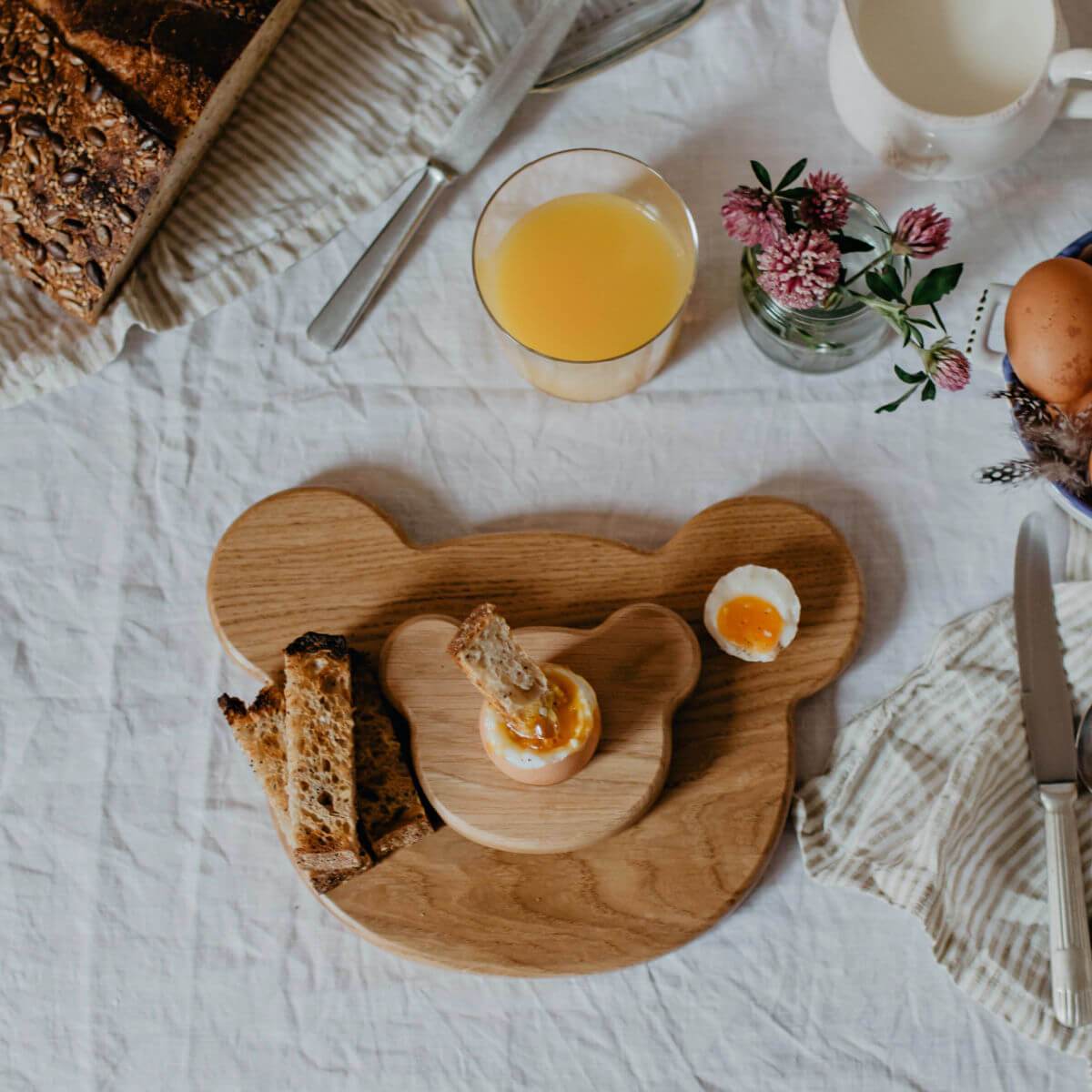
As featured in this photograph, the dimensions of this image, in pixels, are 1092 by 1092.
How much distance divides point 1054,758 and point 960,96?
58cm

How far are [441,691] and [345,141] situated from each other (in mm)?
573

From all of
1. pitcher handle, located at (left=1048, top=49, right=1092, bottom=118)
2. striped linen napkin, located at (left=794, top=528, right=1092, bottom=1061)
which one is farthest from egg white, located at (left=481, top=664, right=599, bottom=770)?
pitcher handle, located at (left=1048, top=49, right=1092, bottom=118)

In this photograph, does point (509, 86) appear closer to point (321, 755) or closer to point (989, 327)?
point (989, 327)

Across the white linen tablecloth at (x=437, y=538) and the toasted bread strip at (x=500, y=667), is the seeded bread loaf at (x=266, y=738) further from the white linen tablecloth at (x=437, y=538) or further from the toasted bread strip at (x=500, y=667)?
the toasted bread strip at (x=500, y=667)

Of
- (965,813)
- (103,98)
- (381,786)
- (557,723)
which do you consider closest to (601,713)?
(557,723)

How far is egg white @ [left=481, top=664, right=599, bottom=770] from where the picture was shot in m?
0.89

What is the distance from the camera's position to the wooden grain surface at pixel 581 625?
97 centimetres

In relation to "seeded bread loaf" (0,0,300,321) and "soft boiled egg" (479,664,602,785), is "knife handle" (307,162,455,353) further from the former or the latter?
"soft boiled egg" (479,664,602,785)

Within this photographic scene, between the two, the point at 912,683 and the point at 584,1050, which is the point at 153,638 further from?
the point at 912,683

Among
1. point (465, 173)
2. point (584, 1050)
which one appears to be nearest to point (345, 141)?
point (465, 173)

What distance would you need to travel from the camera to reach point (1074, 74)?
938mm

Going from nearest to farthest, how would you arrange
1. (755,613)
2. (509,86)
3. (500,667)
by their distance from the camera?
(500,667)
(755,613)
(509,86)

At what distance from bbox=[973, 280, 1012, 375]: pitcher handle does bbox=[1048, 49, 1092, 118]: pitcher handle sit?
169mm

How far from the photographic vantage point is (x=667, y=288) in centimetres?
101
